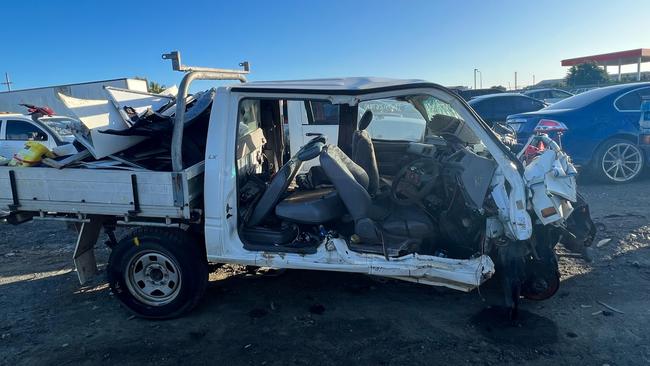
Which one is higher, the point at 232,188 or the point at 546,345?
the point at 232,188

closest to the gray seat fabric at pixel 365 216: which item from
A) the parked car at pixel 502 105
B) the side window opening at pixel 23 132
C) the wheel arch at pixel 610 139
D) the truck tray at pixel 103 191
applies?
the truck tray at pixel 103 191

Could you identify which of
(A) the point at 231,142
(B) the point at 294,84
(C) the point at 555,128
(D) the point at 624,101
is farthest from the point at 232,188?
(D) the point at 624,101

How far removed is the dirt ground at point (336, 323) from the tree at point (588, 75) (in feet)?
110

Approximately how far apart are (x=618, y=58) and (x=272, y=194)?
43.2m

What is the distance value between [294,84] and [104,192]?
1.72 metres

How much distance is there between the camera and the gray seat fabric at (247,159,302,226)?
352 centimetres

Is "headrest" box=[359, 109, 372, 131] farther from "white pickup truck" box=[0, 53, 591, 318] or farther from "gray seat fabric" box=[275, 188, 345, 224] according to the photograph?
"gray seat fabric" box=[275, 188, 345, 224]

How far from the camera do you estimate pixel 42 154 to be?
3.68 metres

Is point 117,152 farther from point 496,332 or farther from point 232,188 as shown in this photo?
point 496,332

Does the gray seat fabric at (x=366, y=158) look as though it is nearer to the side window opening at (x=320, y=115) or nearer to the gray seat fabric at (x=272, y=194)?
the gray seat fabric at (x=272, y=194)

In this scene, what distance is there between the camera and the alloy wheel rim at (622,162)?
7.30 metres

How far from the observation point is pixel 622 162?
732 cm

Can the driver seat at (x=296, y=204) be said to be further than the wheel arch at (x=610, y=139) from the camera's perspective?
No

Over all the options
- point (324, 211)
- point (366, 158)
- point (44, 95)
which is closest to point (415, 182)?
point (366, 158)
